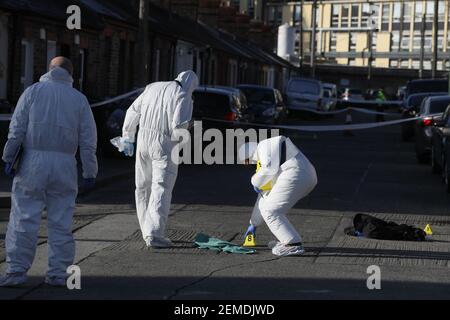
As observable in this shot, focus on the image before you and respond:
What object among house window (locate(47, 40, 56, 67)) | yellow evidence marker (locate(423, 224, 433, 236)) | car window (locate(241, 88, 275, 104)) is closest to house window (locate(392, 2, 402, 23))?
car window (locate(241, 88, 275, 104))

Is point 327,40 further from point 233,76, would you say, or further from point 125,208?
point 125,208

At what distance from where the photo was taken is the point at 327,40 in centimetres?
12375

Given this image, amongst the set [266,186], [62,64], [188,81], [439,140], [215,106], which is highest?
[62,64]

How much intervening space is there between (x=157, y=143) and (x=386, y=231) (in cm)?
292

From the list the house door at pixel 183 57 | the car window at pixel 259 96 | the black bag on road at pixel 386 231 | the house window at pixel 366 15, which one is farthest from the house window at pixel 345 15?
the black bag on road at pixel 386 231

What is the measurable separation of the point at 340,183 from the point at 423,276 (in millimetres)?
9190

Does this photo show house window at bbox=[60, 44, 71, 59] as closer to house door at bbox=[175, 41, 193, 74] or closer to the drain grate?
house door at bbox=[175, 41, 193, 74]

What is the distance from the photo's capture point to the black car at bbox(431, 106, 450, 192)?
56.8ft

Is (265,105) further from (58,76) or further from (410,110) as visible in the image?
(58,76)

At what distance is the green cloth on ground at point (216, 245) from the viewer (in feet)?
35.4

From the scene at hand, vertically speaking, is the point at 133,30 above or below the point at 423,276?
above

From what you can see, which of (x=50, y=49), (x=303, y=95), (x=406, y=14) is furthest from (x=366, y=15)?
(x=50, y=49)

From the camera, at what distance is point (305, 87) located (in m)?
51.3
